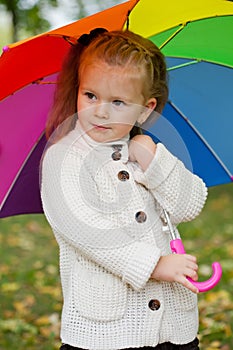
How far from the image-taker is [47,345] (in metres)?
3.95

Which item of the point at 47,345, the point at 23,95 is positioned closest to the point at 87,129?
the point at 23,95

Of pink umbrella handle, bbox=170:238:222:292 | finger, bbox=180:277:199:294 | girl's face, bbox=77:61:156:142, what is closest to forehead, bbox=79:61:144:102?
girl's face, bbox=77:61:156:142

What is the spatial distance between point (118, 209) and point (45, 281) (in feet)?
9.50

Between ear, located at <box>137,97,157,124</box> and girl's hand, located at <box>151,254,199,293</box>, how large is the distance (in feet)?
1.59

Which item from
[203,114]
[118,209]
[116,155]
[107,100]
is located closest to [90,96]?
[107,100]

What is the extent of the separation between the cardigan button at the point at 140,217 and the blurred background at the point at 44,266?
1.40 metres

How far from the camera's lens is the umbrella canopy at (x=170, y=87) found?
2521 millimetres

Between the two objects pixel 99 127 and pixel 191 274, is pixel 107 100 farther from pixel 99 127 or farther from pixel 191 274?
pixel 191 274

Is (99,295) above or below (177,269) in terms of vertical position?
below

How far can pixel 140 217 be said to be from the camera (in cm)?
237

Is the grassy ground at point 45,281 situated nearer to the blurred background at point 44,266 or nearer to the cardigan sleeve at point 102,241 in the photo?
the blurred background at point 44,266

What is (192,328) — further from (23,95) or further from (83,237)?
(23,95)

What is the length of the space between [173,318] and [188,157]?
0.64m

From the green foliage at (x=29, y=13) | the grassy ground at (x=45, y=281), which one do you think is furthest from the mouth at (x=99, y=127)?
the green foliage at (x=29, y=13)
